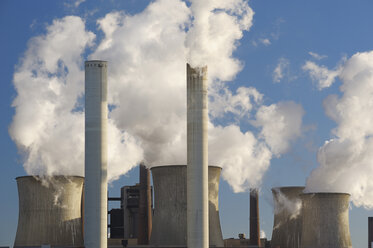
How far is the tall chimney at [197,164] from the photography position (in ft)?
132

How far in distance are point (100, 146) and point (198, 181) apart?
6263 millimetres

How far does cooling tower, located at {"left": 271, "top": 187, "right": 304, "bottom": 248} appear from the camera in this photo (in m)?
60.5

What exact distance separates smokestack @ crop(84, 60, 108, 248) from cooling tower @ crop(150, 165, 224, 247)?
975 cm

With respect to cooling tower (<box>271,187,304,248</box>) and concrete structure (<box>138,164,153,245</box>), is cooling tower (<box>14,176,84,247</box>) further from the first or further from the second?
cooling tower (<box>271,187,304,248</box>)

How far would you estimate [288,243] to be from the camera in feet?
199

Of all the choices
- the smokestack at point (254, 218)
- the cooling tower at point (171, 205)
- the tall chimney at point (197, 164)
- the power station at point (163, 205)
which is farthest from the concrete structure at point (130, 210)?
the tall chimney at point (197, 164)

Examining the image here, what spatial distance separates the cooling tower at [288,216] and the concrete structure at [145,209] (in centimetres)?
1180

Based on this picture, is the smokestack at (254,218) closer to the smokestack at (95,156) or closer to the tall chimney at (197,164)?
the tall chimney at (197,164)

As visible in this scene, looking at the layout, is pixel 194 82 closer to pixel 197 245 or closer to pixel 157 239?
pixel 197 245

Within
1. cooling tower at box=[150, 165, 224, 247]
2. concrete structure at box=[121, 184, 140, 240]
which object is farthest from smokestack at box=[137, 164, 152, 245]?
concrete structure at box=[121, 184, 140, 240]

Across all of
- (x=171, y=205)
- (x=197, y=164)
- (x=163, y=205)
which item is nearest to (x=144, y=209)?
(x=163, y=205)

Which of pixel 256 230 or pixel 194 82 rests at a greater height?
pixel 194 82

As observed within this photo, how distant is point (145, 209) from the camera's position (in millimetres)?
56625

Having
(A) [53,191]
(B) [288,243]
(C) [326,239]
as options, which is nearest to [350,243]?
(C) [326,239]
